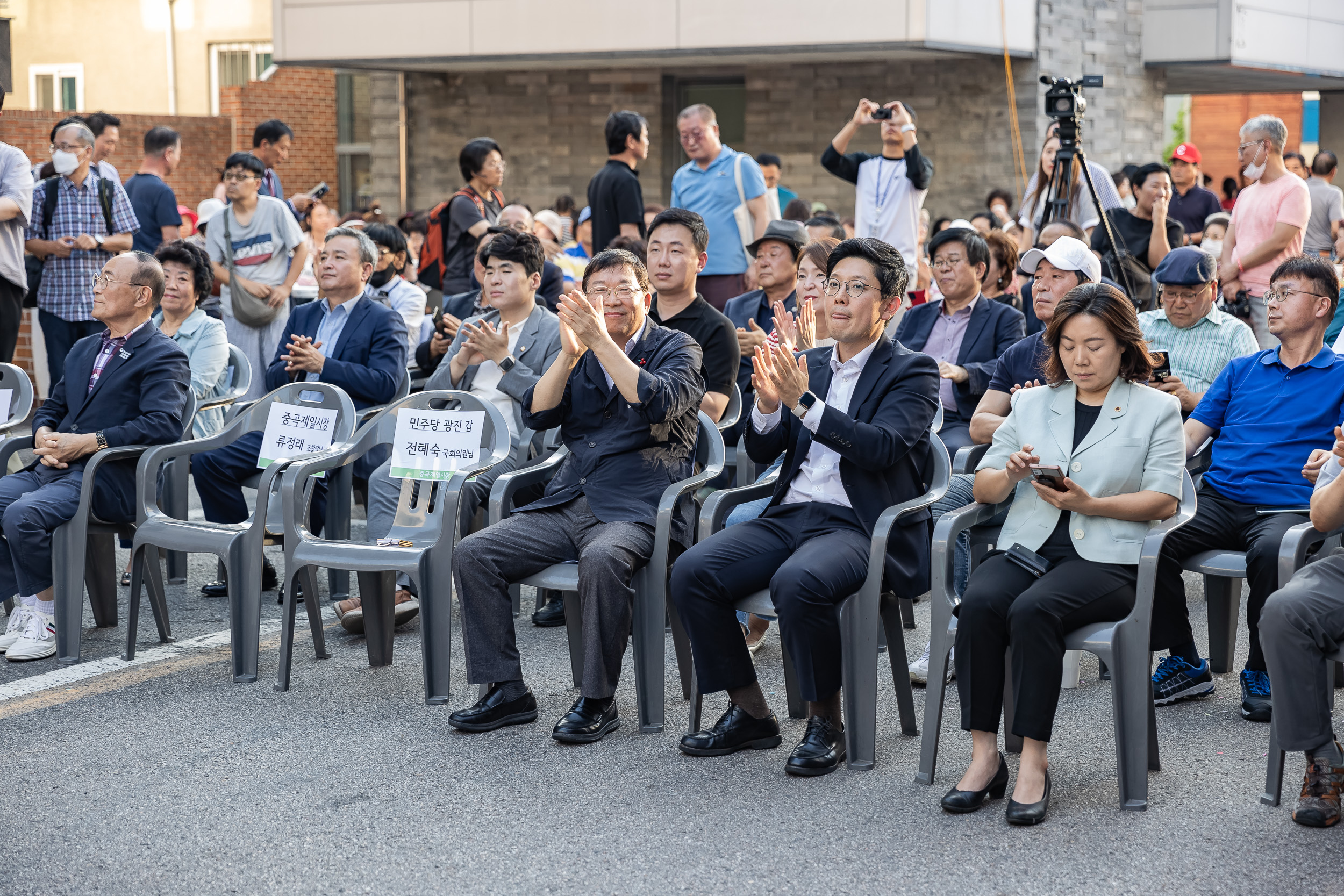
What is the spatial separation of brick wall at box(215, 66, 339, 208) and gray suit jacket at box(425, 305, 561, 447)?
14.1m

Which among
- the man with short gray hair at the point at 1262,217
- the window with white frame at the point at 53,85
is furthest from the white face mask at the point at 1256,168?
the window with white frame at the point at 53,85

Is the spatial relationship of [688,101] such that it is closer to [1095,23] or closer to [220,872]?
[1095,23]

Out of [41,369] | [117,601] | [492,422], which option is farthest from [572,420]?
[41,369]

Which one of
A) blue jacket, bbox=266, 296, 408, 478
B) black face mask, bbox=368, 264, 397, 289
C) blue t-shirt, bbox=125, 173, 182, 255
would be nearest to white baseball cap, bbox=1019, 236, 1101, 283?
blue jacket, bbox=266, 296, 408, 478

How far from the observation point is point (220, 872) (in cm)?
314

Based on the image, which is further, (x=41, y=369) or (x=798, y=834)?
(x=41, y=369)

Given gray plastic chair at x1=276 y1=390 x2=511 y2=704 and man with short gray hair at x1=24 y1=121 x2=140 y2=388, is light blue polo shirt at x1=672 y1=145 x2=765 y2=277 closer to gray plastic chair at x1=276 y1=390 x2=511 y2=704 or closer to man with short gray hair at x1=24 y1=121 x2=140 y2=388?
gray plastic chair at x1=276 y1=390 x2=511 y2=704

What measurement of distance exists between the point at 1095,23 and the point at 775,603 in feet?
44.4

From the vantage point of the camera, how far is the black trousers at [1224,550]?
3703 mm

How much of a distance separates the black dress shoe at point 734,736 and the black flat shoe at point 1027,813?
805 mm

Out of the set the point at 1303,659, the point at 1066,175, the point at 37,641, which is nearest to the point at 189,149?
the point at 1066,175

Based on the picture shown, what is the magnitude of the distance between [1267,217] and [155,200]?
21.6 ft

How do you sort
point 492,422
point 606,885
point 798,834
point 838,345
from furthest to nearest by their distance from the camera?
point 492,422, point 838,345, point 798,834, point 606,885

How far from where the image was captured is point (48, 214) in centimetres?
782
